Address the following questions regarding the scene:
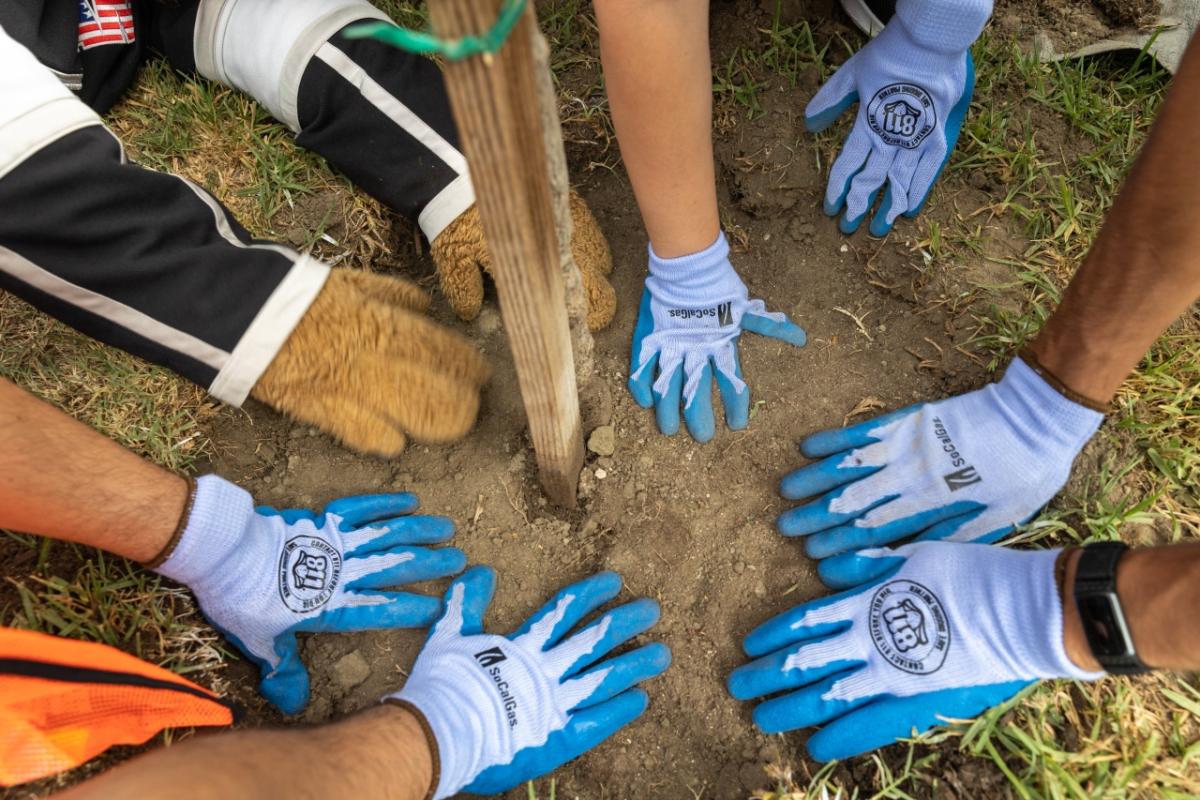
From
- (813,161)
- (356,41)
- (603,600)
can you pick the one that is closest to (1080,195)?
(813,161)

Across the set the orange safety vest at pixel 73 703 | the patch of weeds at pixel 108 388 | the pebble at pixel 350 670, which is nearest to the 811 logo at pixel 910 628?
the pebble at pixel 350 670

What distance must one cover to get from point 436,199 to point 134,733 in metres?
1.08

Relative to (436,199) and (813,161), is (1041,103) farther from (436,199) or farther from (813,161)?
(436,199)

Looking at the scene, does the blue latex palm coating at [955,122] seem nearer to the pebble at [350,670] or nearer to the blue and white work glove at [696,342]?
the blue and white work glove at [696,342]

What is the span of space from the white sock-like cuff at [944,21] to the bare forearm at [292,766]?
5.57 feet

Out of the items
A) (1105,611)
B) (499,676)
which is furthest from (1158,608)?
(499,676)

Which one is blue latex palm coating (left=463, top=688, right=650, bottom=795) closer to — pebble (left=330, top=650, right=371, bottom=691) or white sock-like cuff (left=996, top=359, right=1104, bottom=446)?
pebble (left=330, top=650, right=371, bottom=691)

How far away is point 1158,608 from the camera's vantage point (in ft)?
3.76

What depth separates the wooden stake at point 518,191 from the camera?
0.75 metres

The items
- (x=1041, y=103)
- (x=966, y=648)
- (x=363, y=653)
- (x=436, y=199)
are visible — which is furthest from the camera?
(x=1041, y=103)

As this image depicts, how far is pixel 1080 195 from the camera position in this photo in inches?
71.6

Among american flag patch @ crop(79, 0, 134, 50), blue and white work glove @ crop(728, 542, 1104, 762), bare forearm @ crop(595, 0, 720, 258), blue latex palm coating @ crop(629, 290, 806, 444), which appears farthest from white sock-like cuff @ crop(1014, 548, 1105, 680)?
american flag patch @ crop(79, 0, 134, 50)

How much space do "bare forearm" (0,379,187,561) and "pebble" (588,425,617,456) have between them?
0.75m

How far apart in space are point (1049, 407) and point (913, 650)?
19.8 inches
